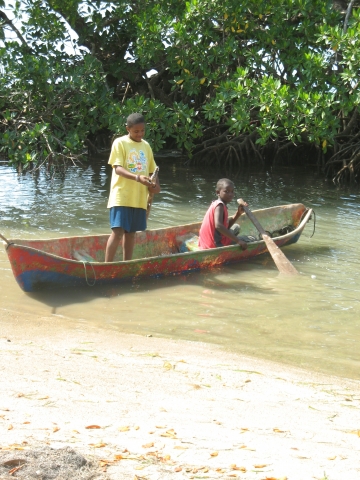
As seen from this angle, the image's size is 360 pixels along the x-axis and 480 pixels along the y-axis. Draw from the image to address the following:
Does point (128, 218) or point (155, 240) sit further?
point (155, 240)

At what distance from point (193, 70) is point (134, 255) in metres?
5.45

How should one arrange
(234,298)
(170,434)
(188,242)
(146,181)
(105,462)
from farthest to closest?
(188,242) → (234,298) → (146,181) → (170,434) → (105,462)

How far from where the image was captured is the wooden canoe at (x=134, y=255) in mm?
4996

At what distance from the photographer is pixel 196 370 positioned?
11.7 ft

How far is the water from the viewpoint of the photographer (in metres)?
4.45

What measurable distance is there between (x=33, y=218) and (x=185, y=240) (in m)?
2.49

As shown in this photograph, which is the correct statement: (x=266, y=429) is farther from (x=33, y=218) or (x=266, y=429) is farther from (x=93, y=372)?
(x=33, y=218)

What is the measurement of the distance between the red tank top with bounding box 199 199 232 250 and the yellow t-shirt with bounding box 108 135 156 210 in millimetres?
1021

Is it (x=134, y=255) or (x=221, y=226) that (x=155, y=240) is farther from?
(x=221, y=226)

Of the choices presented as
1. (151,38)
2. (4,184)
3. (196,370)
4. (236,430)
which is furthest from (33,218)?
(236,430)

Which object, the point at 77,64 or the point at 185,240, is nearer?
the point at 185,240

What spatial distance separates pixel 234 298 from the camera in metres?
5.46

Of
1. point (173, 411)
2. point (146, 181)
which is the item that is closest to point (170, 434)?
point (173, 411)

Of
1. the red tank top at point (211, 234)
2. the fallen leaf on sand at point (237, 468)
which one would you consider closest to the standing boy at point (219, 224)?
the red tank top at point (211, 234)
